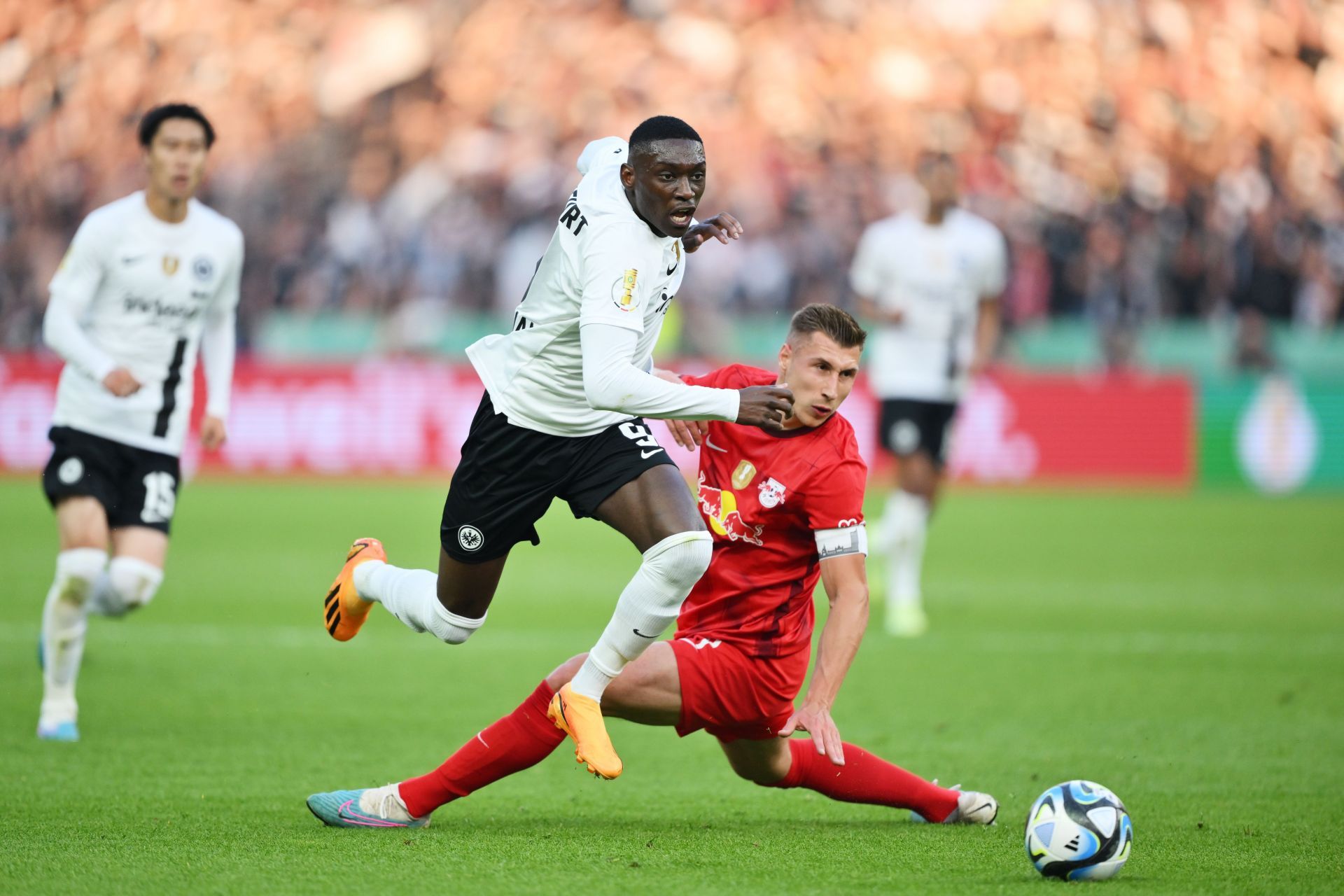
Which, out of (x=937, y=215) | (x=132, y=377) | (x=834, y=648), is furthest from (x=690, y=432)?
(x=937, y=215)

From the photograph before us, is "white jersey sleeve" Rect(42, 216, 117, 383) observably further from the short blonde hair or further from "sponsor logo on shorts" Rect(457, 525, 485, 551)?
the short blonde hair

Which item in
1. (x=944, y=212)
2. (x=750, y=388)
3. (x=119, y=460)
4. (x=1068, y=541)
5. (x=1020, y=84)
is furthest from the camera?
(x=1020, y=84)

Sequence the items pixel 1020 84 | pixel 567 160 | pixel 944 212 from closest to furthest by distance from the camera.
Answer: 1. pixel 944 212
2. pixel 567 160
3. pixel 1020 84

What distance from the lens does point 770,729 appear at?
194 inches

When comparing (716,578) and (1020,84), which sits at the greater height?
(1020,84)

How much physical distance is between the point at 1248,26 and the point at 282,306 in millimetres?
13810

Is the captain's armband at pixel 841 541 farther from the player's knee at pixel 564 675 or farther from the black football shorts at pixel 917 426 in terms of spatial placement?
the black football shorts at pixel 917 426

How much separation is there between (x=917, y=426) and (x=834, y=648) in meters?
5.71

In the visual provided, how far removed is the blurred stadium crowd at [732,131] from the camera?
63.9 feet

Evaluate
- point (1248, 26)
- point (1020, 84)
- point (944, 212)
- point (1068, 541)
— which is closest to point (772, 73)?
point (1020, 84)

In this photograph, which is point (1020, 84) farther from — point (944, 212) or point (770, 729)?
point (770, 729)

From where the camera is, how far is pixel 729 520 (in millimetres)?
5043

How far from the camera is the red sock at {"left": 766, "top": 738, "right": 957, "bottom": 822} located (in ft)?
16.8

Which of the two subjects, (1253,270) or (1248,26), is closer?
(1253,270)
